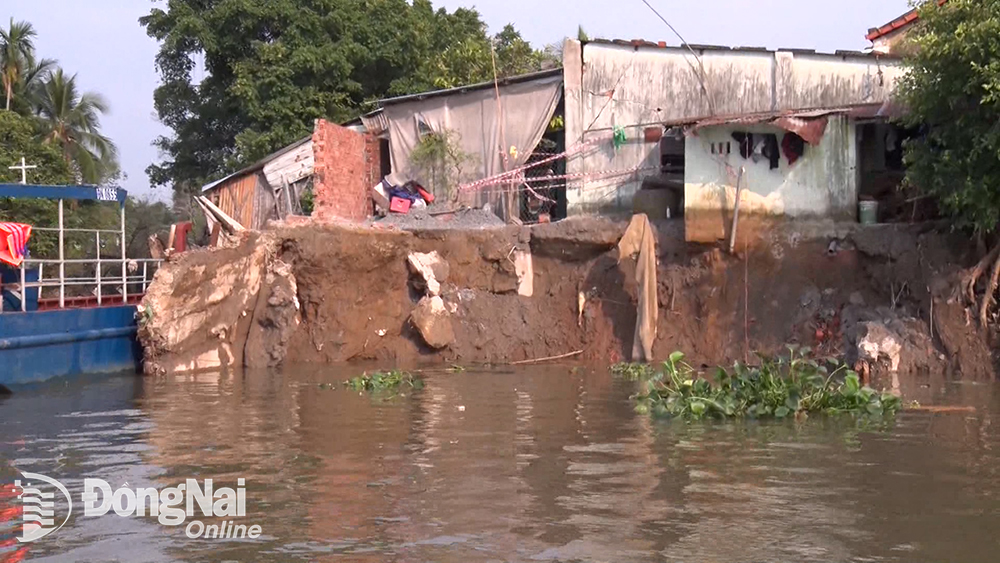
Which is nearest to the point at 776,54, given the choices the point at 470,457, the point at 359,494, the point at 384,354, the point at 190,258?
the point at 384,354

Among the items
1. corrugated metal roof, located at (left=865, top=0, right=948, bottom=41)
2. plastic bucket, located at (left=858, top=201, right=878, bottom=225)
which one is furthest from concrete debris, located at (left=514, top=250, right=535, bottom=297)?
corrugated metal roof, located at (left=865, top=0, right=948, bottom=41)

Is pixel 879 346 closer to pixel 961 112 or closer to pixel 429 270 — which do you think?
pixel 961 112

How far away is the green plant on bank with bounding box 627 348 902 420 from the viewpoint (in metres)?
11.3

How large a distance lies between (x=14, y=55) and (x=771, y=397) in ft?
81.7

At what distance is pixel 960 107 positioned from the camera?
46.5ft

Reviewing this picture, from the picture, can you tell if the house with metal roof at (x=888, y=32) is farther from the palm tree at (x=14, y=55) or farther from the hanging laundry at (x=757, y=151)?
the palm tree at (x=14, y=55)

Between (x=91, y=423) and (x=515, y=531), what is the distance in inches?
265

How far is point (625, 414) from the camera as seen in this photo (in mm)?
12055

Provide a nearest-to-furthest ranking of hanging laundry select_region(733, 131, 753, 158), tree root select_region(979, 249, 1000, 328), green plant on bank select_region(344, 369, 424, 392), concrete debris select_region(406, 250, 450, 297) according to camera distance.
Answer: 1. green plant on bank select_region(344, 369, 424, 392)
2. tree root select_region(979, 249, 1000, 328)
3. hanging laundry select_region(733, 131, 753, 158)
4. concrete debris select_region(406, 250, 450, 297)

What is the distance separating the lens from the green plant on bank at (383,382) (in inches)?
566

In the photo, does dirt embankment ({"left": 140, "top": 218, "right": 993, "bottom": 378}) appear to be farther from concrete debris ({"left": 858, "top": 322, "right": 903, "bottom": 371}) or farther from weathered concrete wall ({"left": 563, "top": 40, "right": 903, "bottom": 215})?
weathered concrete wall ({"left": 563, "top": 40, "right": 903, "bottom": 215})

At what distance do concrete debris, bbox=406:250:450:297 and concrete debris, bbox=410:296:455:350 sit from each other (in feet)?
0.88

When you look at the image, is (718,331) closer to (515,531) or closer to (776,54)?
(776,54)

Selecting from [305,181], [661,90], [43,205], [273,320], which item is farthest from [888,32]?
[43,205]
